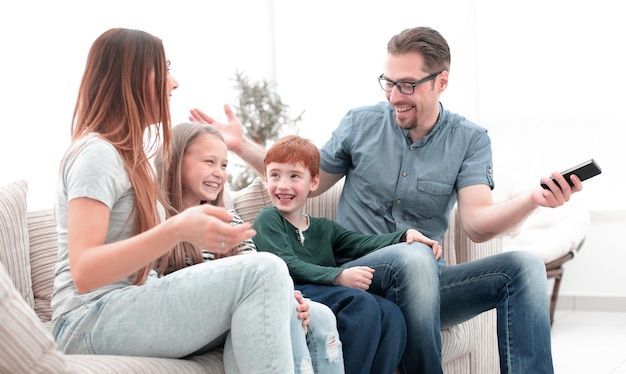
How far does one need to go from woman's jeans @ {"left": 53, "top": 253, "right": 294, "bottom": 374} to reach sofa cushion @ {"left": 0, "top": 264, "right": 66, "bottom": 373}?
0.93 ft

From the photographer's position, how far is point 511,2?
5.16m

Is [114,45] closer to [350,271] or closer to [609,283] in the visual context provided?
[350,271]

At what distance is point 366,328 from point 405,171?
0.73m

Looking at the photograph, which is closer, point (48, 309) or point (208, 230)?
point (208, 230)

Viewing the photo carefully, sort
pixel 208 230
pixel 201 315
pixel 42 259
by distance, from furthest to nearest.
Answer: pixel 42 259 < pixel 201 315 < pixel 208 230

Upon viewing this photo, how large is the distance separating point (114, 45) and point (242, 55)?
4.14 meters

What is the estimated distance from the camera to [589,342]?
4.08 m

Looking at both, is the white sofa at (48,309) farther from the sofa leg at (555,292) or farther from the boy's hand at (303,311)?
the sofa leg at (555,292)

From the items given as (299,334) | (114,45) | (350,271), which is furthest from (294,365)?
(114,45)

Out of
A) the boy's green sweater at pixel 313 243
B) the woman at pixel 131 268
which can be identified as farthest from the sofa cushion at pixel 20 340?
the boy's green sweater at pixel 313 243

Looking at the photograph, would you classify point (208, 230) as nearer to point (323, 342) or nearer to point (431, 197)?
point (323, 342)

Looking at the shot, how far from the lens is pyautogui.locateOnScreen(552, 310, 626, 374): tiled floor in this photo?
3.48m

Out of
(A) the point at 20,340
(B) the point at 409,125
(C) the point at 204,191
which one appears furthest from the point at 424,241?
(A) the point at 20,340

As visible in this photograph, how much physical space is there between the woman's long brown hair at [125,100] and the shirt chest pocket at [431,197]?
1.10 m
